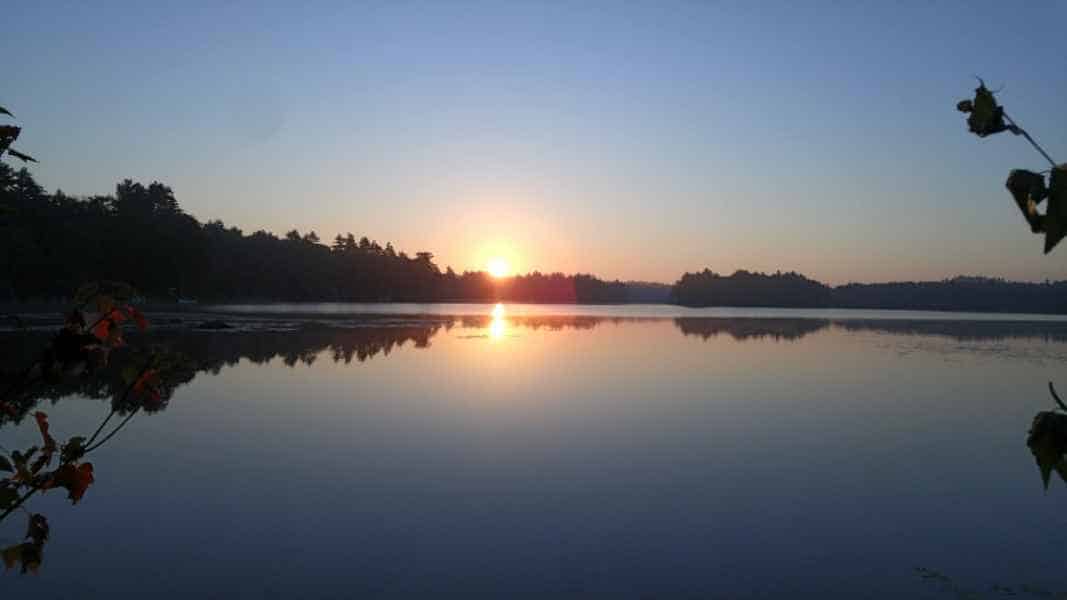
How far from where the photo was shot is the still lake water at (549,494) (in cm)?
912

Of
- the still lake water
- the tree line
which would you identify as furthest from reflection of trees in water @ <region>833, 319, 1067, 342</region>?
the tree line

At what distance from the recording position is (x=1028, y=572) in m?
9.70

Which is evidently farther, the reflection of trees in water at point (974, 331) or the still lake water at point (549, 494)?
the reflection of trees in water at point (974, 331)

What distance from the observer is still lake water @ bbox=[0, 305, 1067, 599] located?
9.12 m

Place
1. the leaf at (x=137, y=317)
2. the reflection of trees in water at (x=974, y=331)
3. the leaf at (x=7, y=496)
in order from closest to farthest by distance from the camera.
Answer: the leaf at (x=137, y=317), the leaf at (x=7, y=496), the reflection of trees in water at (x=974, y=331)

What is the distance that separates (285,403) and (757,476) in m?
14.2

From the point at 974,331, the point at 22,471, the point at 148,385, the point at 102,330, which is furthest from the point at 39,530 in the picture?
the point at 974,331

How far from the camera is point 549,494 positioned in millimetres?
12805

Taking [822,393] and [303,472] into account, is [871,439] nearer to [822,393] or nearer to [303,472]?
[822,393]

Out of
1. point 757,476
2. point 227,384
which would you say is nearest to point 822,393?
point 757,476

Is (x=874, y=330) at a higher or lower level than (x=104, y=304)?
lower

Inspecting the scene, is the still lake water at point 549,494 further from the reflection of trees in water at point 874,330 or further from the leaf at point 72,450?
the reflection of trees in water at point 874,330

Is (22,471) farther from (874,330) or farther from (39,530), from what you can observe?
(874,330)

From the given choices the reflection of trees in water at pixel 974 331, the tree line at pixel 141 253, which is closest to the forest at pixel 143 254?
the tree line at pixel 141 253
